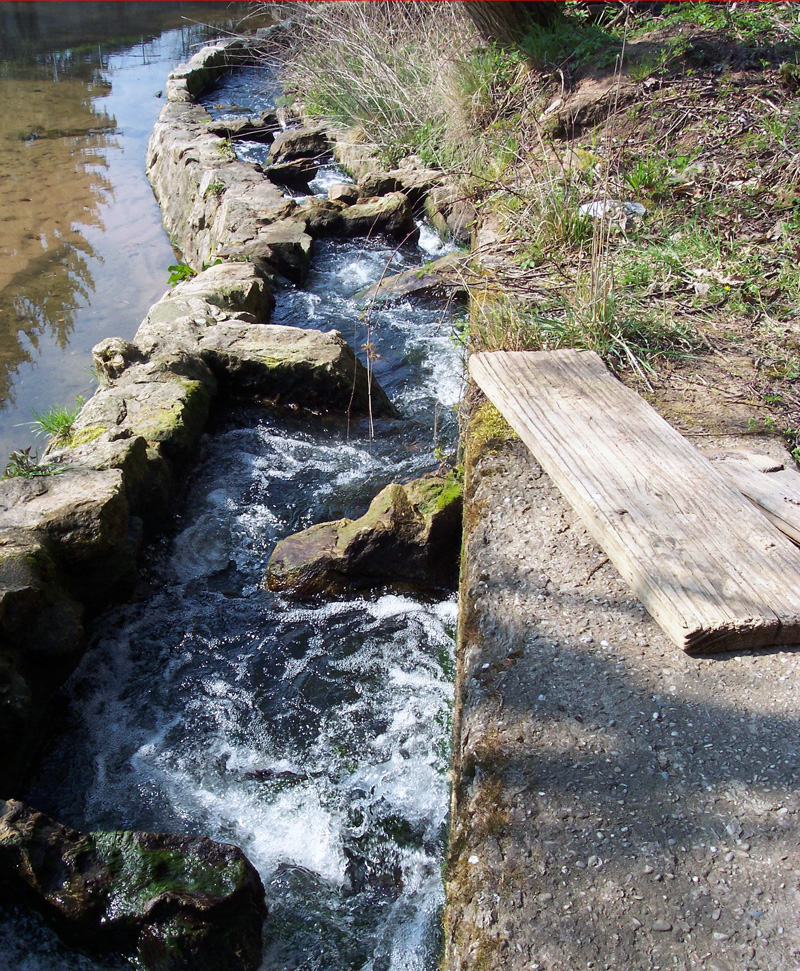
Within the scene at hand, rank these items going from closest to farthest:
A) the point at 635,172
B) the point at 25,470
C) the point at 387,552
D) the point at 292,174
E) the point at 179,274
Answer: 1. the point at 387,552
2. the point at 25,470
3. the point at 635,172
4. the point at 179,274
5. the point at 292,174

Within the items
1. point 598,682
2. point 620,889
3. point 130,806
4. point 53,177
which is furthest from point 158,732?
point 53,177

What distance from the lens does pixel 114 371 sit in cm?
457

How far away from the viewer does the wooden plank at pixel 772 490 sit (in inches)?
91.4

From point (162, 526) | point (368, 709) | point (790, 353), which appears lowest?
point (368, 709)

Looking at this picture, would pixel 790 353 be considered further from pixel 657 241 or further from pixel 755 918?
pixel 755 918

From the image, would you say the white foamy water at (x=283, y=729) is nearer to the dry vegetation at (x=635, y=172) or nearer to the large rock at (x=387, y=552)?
the large rock at (x=387, y=552)

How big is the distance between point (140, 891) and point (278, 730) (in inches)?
30.2

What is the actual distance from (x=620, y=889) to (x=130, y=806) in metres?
1.66

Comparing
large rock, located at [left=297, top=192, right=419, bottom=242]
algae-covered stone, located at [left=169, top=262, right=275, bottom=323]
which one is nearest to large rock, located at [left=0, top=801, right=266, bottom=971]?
algae-covered stone, located at [left=169, top=262, right=275, bottom=323]

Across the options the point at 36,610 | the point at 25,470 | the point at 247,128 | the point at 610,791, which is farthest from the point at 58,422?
the point at 247,128

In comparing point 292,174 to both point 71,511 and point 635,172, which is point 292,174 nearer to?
point 635,172

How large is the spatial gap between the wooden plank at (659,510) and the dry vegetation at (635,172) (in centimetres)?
48

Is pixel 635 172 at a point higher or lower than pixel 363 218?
higher

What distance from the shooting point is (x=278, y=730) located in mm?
2750
